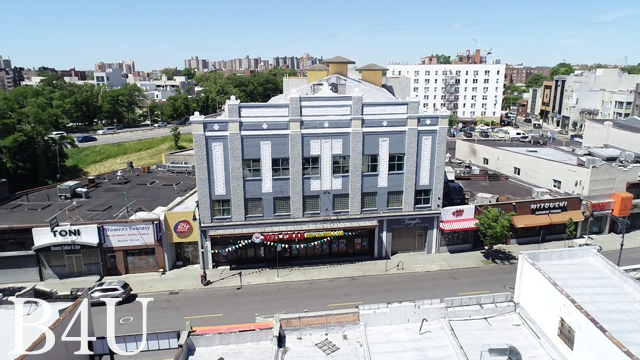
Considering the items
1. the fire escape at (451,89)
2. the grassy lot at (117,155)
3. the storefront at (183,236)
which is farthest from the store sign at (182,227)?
the fire escape at (451,89)

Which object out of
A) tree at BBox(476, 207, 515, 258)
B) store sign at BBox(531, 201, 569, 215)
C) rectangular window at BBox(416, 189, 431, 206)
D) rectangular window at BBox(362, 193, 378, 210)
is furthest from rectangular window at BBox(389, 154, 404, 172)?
store sign at BBox(531, 201, 569, 215)

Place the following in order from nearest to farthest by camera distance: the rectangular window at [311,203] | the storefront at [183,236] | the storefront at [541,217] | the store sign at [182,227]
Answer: the storefront at [183,236] < the store sign at [182,227] < the rectangular window at [311,203] < the storefront at [541,217]

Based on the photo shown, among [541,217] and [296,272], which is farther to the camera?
[541,217]

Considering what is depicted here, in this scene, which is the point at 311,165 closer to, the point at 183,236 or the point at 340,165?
the point at 340,165

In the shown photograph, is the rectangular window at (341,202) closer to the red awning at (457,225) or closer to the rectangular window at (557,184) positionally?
the red awning at (457,225)

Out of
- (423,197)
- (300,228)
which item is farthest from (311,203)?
(423,197)

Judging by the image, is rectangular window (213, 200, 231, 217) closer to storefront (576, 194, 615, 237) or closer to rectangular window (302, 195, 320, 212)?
rectangular window (302, 195, 320, 212)
